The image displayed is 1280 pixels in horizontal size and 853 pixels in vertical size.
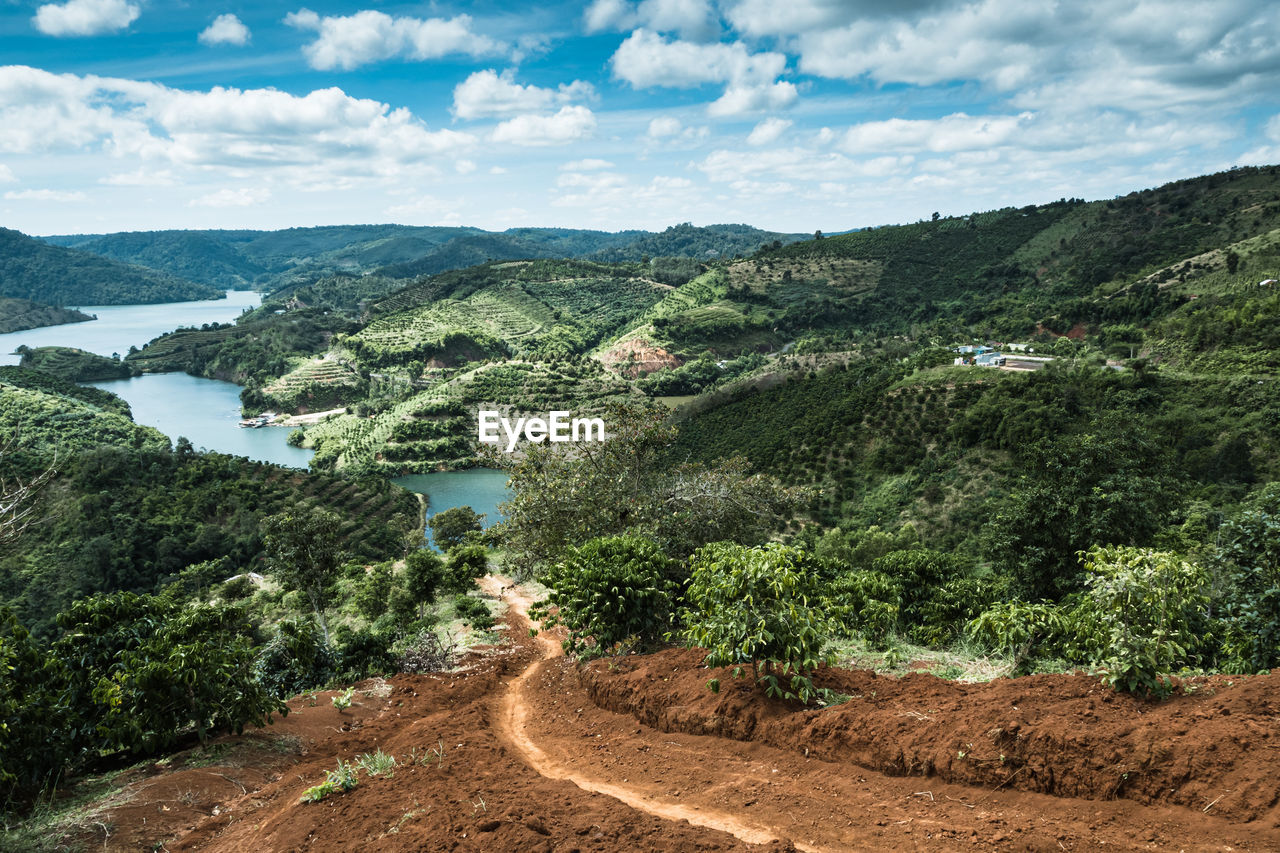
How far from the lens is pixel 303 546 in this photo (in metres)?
16.0

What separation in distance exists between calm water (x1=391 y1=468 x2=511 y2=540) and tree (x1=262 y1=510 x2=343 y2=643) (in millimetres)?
45767

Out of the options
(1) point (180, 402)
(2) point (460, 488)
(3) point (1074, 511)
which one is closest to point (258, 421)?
(1) point (180, 402)

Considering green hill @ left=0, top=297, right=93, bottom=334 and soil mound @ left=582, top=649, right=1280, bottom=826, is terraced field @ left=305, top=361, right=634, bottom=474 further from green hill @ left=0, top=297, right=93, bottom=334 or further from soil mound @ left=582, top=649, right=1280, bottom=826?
green hill @ left=0, top=297, right=93, bottom=334

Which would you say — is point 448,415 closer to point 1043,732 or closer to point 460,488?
point 460,488

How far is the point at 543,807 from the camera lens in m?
5.09

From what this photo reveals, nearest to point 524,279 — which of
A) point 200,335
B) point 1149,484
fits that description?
point 200,335

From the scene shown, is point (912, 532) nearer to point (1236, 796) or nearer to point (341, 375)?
point (1236, 796)

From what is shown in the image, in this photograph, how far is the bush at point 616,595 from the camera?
30.6ft

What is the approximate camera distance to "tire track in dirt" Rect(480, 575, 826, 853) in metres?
4.79

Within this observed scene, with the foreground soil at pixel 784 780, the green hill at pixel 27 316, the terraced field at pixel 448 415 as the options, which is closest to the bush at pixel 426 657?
the foreground soil at pixel 784 780

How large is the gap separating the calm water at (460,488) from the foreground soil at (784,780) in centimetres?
5619

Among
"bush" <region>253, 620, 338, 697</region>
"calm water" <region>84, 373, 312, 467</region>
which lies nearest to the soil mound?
"bush" <region>253, 620, 338, 697</region>

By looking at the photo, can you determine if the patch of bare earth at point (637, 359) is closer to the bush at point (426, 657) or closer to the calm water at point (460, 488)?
the calm water at point (460, 488)

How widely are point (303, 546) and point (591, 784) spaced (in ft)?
41.4
